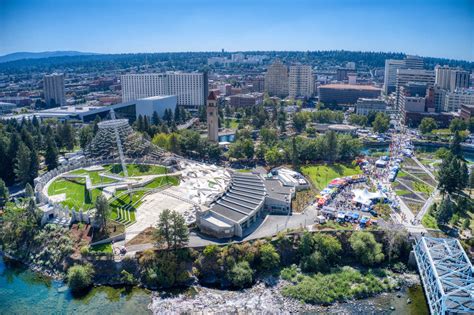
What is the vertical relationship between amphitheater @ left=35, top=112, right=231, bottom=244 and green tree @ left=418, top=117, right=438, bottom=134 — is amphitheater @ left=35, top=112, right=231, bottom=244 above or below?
below

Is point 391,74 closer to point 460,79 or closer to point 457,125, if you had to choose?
point 460,79

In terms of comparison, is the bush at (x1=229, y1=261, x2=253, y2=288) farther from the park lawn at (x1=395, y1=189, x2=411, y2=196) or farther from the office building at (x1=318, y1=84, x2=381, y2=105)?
the office building at (x1=318, y1=84, x2=381, y2=105)

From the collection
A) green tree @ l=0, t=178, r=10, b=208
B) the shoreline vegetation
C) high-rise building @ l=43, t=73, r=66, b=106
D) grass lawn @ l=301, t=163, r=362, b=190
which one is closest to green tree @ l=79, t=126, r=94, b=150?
green tree @ l=0, t=178, r=10, b=208

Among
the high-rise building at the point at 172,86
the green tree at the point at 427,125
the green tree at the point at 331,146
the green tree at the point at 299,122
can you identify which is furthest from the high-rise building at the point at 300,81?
the green tree at the point at 331,146

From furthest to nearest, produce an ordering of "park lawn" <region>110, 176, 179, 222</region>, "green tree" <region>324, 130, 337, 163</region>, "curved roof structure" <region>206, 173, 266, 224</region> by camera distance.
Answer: "green tree" <region>324, 130, 337, 163</region> → "park lawn" <region>110, 176, 179, 222</region> → "curved roof structure" <region>206, 173, 266, 224</region>

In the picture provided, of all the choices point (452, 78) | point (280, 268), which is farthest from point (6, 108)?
point (452, 78)

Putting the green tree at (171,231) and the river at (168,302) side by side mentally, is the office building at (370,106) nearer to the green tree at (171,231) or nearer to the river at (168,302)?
the river at (168,302)
